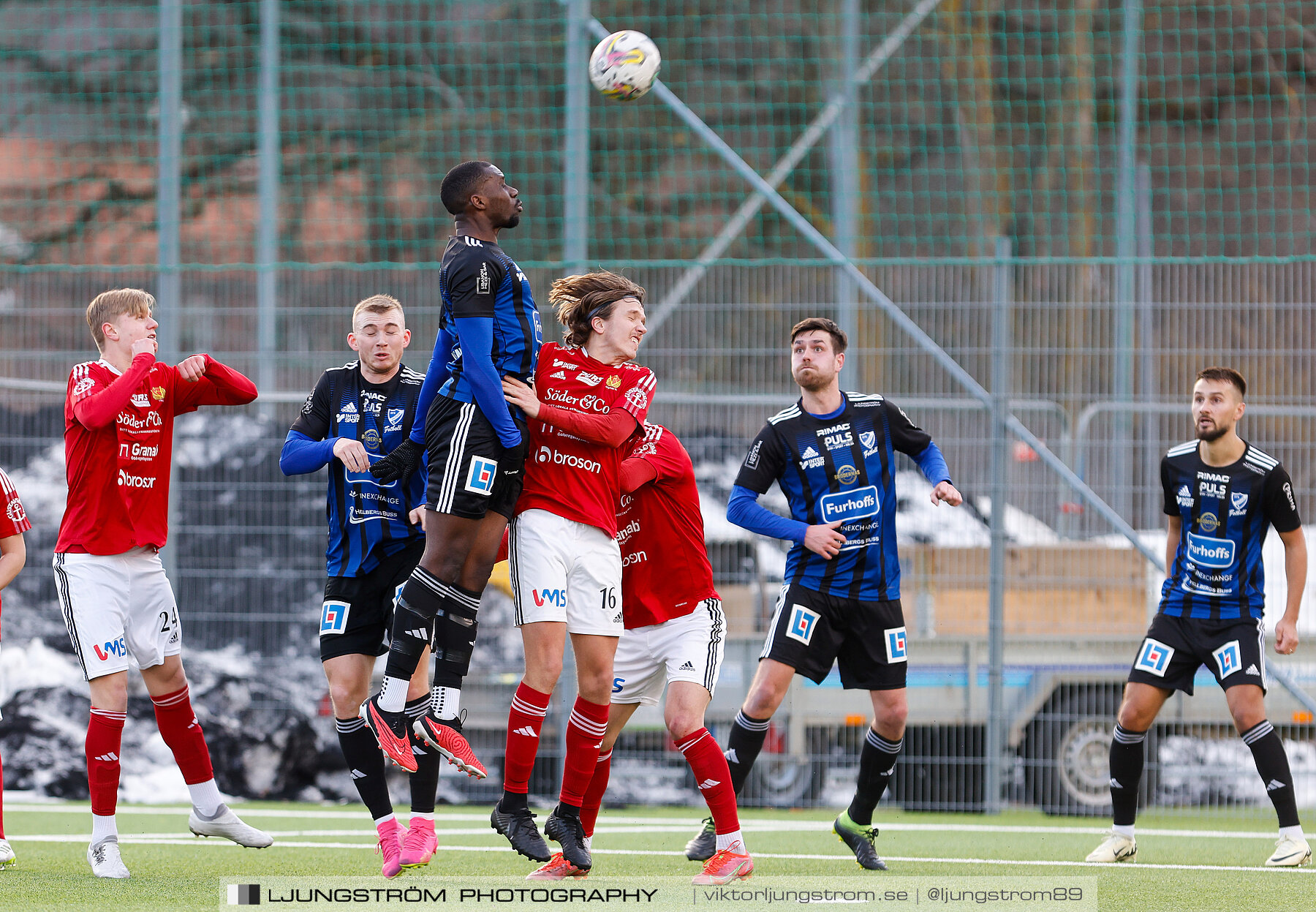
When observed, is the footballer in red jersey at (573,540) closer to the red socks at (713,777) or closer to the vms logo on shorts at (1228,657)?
the red socks at (713,777)

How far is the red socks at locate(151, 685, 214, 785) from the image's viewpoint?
675 cm

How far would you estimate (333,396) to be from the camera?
6.84 meters

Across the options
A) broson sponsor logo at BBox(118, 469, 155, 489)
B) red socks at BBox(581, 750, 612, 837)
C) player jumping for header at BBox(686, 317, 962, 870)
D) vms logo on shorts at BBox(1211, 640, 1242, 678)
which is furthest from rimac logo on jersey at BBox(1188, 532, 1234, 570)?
broson sponsor logo at BBox(118, 469, 155, 489)

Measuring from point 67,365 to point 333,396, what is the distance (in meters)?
5.08

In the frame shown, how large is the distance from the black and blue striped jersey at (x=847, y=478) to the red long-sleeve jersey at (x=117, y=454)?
2.45m

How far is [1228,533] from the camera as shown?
7.61 m

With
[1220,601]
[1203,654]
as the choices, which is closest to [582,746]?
[1203,654]

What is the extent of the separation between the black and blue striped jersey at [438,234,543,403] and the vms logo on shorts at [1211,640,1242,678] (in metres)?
3.63

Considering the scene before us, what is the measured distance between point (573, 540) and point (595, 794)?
4.02 ft

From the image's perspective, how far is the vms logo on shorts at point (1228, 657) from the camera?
295 inches

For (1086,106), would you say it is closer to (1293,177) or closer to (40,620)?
(1293,177)

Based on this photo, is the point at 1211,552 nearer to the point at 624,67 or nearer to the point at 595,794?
the point at 595,794

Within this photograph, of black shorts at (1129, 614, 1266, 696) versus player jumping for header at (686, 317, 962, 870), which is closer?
player jumping for header at (686, 317, 962, 870)

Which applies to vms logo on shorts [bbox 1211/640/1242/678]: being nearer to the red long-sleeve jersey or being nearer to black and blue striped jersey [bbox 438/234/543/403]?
black and blue striped jersey [bbox 438/234/543/403]
